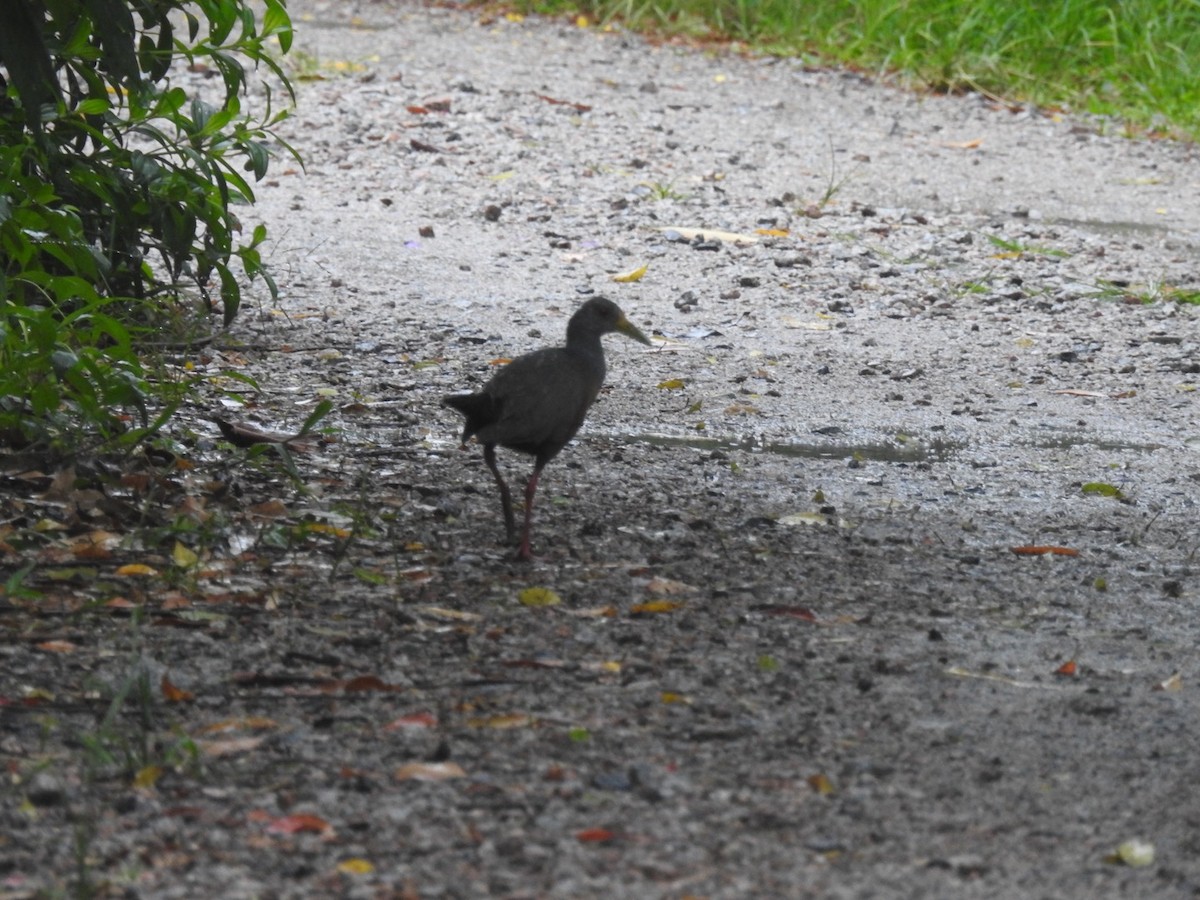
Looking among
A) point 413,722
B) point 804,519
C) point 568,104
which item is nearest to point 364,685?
point 413,722

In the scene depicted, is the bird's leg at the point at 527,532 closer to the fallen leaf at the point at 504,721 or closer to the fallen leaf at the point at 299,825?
the fallen leaf at the point at 504,721

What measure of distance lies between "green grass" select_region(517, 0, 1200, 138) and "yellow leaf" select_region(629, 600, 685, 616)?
25.9 ft

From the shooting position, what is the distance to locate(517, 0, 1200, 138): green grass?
11.0m

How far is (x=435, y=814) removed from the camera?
9.17 feet

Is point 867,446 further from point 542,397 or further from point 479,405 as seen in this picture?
point 479,405

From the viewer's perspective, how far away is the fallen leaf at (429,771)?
2922 mm

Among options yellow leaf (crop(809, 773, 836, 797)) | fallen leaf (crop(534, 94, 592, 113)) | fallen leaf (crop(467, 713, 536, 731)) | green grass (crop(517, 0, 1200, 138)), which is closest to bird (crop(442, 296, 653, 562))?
fallen leaf (crop(467, 713, 536, 731))

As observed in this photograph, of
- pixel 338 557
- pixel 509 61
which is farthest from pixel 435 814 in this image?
pixel 509 61

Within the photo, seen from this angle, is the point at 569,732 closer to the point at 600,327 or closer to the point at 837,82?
the point at 600,327

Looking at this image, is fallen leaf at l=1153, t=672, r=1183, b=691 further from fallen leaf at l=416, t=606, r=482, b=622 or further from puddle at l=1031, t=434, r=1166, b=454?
puddle at l=1031, t=434, r=1166, b=454

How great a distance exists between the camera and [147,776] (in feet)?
9.39

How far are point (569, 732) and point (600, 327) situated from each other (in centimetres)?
176

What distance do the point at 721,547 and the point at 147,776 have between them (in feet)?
6.06

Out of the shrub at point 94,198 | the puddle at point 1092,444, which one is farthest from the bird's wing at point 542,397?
the puddle at point 1092,444
